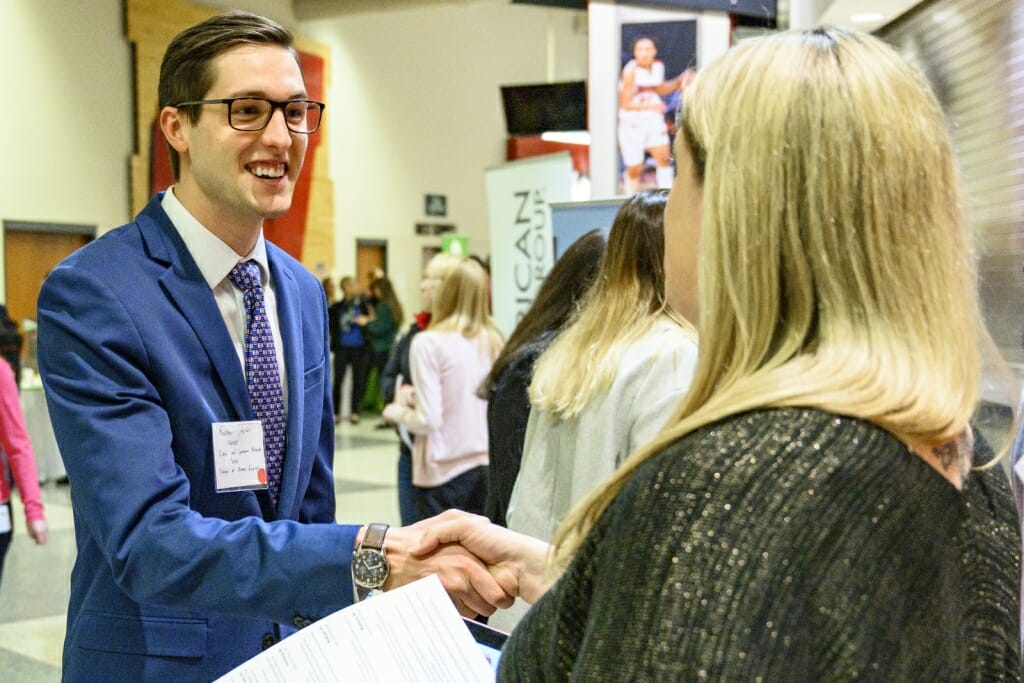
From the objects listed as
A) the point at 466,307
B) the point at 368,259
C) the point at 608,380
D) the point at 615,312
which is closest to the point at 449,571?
the point at 608,380

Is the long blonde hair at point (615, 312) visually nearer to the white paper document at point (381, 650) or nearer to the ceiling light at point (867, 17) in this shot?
the white paper document at point (381, 650)

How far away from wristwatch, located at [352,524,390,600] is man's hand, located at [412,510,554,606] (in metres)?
0.06

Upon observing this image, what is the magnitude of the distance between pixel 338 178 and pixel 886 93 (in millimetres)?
16278

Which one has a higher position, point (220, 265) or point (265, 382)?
point (220, 265)

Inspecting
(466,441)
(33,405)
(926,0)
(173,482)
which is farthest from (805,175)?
(33,405)

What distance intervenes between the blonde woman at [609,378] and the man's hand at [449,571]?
2.96 ft

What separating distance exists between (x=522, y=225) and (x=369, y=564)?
13.9ft

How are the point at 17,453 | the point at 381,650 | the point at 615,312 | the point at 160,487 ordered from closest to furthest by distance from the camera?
the point at 381,650 < the point at 160,487 < the point at 615,312 < the point at 17,453

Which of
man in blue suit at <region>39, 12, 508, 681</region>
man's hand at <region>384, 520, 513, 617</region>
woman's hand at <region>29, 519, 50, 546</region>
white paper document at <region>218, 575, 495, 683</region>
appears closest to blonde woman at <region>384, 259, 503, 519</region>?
woman's hand at <region>29, 519, 50, 546</region>

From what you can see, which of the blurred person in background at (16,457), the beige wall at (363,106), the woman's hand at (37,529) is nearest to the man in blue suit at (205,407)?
the blurred person in background at (16,457)

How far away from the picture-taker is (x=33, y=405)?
9.98 meters

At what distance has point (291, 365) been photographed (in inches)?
75.4

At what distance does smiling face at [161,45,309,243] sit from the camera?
187 centimetres

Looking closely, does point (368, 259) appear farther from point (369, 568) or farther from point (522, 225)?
point (369, 568)
